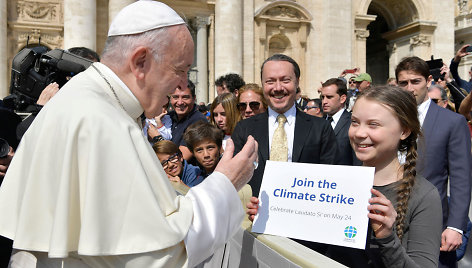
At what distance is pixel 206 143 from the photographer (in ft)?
16.0

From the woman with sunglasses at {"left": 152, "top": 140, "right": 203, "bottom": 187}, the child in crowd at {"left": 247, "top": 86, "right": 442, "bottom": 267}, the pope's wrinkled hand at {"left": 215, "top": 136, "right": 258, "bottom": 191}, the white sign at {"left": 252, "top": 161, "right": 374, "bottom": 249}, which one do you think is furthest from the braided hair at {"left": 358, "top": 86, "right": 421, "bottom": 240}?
the woman with sunglasses at {"left": 152, "top": 140, "right": 203, "bottom": 187}

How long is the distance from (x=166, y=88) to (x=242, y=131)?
73.2 inches

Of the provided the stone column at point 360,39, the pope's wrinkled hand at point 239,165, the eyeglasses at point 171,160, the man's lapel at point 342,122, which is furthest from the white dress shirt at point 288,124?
the stone column at point 360,39

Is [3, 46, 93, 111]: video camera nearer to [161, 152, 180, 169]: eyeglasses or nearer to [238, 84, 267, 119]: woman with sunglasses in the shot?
[161, 152, 180, 169]: eyeglasses

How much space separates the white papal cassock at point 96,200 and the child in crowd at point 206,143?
10.1ft

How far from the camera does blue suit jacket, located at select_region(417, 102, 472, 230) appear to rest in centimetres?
364

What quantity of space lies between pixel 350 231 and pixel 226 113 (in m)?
4.09

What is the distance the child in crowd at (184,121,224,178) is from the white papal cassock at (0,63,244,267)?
10.1 feet

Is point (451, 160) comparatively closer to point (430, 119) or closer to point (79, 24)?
point (430, 119)

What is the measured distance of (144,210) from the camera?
1.60 meters

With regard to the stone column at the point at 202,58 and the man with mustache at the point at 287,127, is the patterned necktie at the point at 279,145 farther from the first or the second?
the stone column at the point at 202,58

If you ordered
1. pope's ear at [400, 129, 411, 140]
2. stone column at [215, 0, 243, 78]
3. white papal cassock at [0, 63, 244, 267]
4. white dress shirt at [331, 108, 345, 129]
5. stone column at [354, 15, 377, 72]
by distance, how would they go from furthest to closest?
stone column at [354, 15, 377, 72]
stone column at [215, 0, 243, 78]
white dress shirt at [331, 108, 345, 129]
pope's ear at [400, 129, 411, 140]
white papal cassock at [0, 63, 244, 267]

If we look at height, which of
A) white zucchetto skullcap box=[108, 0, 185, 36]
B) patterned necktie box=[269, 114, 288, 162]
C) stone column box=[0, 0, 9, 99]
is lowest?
patterned necktie box=[269, 114, 288, 162]

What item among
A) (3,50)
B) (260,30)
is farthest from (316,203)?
(260,30)
